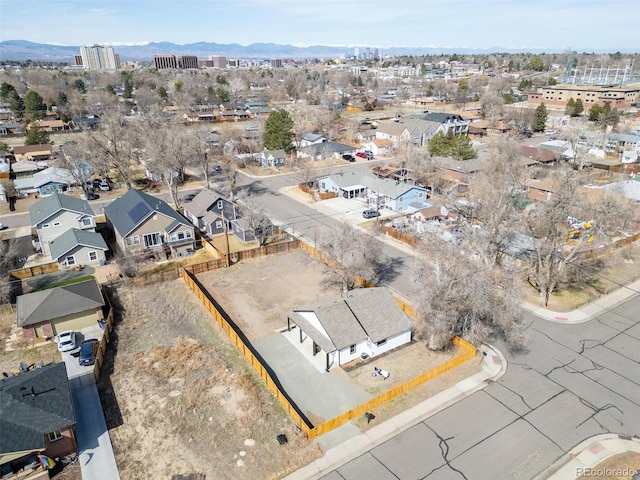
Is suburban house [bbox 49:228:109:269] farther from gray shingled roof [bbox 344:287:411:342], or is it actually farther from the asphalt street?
the asphalt street

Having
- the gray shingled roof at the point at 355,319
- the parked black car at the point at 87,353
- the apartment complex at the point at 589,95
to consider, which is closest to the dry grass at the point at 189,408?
the parked black car at the point at 87,353

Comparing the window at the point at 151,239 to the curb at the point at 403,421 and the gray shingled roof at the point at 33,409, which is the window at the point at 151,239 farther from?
the curb at the point at 403,421

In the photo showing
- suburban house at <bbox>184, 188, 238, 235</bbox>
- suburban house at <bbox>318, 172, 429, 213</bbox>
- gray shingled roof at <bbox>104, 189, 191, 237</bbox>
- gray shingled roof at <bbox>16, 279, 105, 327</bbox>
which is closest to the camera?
gray shingled roof at <bbox>16, 279, 105, 327</bbox>

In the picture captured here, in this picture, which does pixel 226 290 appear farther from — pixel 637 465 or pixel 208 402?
pixel 637 465

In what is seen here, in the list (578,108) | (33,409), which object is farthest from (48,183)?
(578,108)

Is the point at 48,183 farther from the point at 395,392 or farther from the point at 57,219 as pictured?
the point at 395,392

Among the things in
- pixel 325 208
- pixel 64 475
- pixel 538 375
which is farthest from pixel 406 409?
pixel 325 208

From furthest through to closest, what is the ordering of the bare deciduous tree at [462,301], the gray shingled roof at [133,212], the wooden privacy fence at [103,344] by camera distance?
the gray shingled roof at [133,212]
the wooden privacy fence at [103,344]
the bare deciduous tree at [462,301]

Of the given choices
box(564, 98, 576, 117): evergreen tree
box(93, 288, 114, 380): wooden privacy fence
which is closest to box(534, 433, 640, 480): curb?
box(93, 288, 114, 380): wooden privacy fence
